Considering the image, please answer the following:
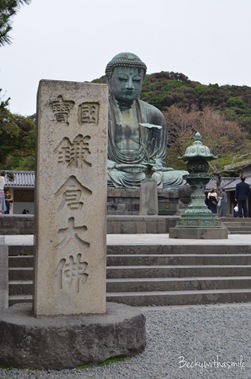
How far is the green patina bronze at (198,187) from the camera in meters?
9.41

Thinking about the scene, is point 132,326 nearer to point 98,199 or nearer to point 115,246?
point 98,199

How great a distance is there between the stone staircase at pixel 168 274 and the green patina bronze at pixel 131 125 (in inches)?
386

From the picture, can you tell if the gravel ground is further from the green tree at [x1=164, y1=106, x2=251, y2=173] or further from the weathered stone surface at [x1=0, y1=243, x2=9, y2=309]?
the green tree at [x1=164, y1=106, x2=251, y2=173]

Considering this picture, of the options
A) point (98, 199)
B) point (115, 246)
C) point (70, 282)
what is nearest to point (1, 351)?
point (70, 282)

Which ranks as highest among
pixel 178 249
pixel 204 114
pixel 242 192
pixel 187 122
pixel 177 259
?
pixel 204 114

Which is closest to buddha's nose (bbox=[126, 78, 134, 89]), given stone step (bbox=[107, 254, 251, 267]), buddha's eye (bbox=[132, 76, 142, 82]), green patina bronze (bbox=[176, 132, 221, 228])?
buddha's eye (bbox=[132, 76, 142, 82])

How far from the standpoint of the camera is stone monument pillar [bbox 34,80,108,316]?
11.9ft

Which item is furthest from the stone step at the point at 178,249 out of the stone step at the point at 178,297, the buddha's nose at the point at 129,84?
the buddha's nose at the point at 129,84

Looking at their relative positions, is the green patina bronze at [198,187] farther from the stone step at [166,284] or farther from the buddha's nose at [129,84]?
the buddha's nose at [129,84]

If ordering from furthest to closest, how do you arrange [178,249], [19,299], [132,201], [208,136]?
[208,136] → [132,201] → [178,249] → [19,299]

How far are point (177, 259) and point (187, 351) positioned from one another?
2713mm

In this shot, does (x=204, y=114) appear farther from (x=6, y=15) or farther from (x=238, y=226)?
(x=6, y=15)

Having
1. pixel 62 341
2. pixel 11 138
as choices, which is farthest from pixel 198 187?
pixel 62 341

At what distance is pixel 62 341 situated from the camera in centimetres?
327
